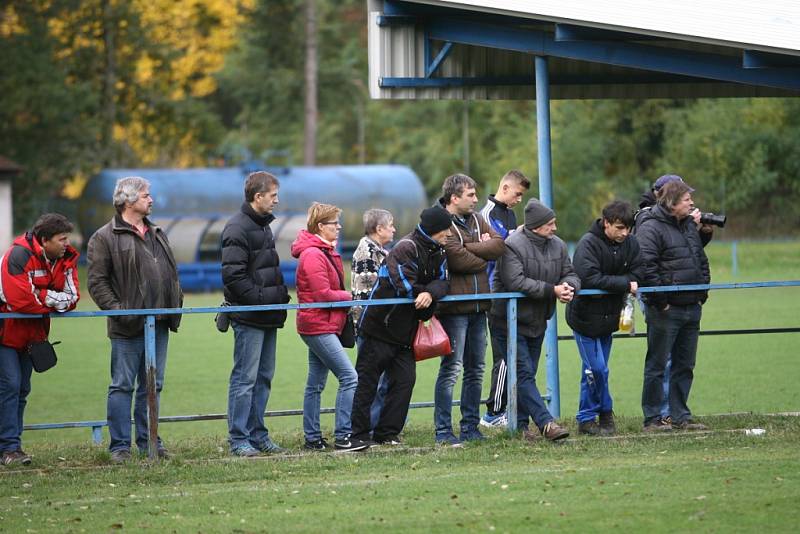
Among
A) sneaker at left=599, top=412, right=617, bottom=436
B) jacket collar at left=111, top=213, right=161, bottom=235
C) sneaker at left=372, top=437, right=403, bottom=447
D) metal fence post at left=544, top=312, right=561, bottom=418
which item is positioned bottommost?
sneaker at left=372, top=437, right=403, bottom=447

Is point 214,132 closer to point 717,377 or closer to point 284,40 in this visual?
point 284,40

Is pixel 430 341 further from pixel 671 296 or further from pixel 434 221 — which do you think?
pixel 671 296

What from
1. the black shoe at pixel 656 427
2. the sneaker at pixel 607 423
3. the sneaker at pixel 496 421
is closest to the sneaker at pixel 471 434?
the sneaker at pixel 496 421

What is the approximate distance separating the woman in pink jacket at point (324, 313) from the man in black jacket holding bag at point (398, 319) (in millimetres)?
124

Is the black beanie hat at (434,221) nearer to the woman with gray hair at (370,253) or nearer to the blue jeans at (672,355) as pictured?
the woman with gray hair at (370,253)

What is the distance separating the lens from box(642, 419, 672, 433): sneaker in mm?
9844

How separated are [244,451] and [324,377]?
2.70 ft

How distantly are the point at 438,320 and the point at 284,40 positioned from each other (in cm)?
4185

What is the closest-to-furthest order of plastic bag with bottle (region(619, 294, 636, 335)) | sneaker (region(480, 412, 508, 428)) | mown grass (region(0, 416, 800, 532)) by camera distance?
mown grass (region(0, 416, 800, 532)), plastic bag with bottle (region(619, 294, 636, 335)), sneaker (region(480, 412, 508, 428))

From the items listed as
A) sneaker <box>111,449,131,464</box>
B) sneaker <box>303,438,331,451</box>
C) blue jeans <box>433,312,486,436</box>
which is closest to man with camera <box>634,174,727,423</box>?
blue jeans <box>433,312,486,436</box>

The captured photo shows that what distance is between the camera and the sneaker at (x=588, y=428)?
31.9 ft

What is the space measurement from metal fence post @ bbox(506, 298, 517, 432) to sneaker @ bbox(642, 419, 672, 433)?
3.60 ft

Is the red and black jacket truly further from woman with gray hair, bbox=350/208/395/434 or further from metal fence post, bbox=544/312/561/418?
metal fence post, bbox=544/312/561/418

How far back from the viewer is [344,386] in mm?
9523
